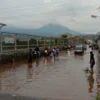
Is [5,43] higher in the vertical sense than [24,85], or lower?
higher

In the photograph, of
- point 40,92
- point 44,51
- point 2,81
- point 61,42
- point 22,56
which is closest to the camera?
point 40,92

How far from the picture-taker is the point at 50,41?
150 ft

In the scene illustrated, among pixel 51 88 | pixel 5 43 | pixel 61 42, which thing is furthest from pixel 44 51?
pixel 51 88

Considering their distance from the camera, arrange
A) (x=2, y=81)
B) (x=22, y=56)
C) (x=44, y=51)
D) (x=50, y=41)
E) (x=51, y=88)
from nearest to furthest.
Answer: (x=51, y=88) → (x=2, y=81) → (x=22, y=56) → (x=44, y=51) → (x=50, y=41)

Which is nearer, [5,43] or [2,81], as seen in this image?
[2,81]

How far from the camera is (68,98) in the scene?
10453mm

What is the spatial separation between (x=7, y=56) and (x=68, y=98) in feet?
49.0

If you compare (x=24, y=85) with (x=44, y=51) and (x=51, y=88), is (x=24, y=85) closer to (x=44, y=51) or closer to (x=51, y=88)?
(x=51, y=88)

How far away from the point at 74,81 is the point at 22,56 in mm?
14601

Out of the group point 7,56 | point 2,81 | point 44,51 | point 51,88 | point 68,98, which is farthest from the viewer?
point 44,51

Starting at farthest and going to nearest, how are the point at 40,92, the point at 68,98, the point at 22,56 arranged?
1. the point at 22,56
2. the point at 40,92
3. the point at 68,98

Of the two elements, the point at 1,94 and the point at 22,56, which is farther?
the point at 22,56

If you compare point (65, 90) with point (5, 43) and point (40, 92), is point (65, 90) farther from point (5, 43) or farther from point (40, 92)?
point (5, 43)

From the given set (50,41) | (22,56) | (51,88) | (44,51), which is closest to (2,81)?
(51,88)
